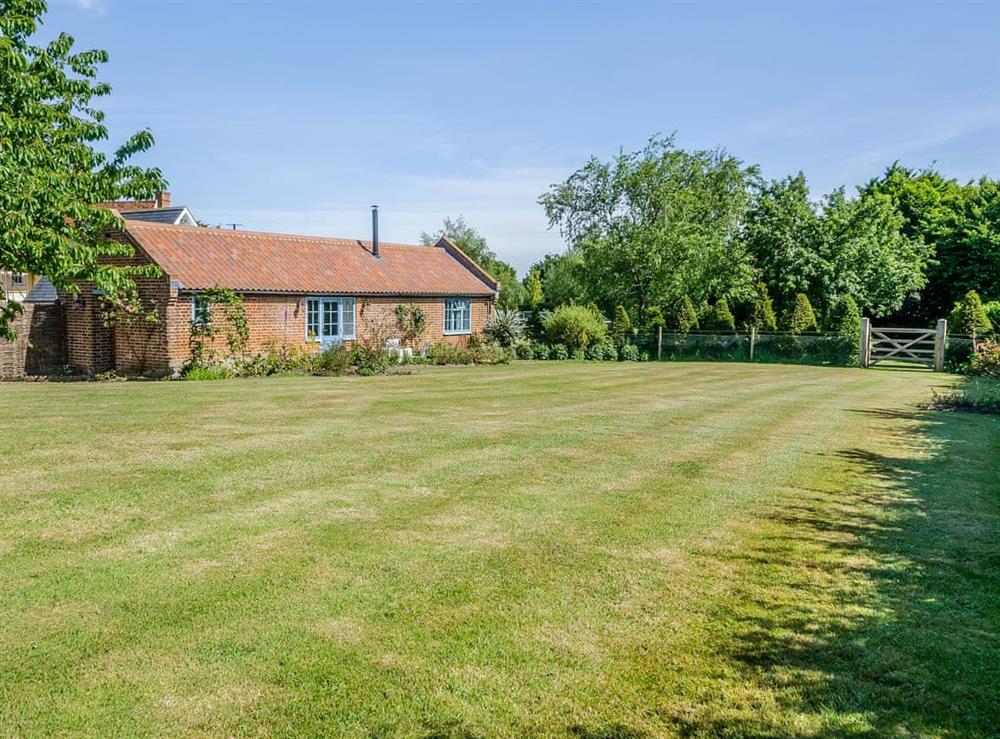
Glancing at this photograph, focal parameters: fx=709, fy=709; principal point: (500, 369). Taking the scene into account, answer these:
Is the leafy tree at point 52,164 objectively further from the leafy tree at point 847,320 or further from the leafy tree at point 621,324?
the leafy tree at point 847,320

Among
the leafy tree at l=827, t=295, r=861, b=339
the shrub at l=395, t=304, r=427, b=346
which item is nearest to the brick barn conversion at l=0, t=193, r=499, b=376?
the shrub at l=395, t=304, r=427, b=346

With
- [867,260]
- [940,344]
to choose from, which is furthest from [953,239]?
[940,344]

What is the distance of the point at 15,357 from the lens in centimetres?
2028

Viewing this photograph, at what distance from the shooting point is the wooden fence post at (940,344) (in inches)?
1017

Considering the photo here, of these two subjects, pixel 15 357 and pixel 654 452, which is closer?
pixel 654 452

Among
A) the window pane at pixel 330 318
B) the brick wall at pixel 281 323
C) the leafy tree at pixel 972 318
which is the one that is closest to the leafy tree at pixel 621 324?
the brick wall at pixel 281 323

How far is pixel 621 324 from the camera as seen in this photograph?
3519 centimetres

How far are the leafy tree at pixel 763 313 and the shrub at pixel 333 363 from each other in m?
20.8

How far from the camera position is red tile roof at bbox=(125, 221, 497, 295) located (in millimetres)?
21531

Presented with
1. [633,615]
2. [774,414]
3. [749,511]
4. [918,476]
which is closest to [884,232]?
[774,414]

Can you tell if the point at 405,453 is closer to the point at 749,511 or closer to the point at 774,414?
the point at 749,511

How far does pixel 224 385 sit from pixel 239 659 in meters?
14.5

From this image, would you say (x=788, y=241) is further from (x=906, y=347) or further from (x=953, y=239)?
(x=906, y=347)

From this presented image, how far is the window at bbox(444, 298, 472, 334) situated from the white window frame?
5.12 meters
